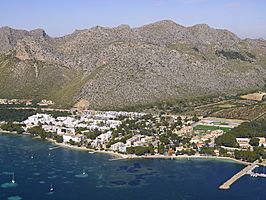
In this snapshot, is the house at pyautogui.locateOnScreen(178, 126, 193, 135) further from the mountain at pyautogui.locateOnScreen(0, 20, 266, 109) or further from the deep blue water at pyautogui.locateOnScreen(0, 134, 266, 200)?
the mountain at pyautogui.locateOnScreen(0, 20, 266, 109)

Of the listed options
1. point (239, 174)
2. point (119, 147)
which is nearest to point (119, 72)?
point (119, 147)

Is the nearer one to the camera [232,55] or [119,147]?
[119,147]

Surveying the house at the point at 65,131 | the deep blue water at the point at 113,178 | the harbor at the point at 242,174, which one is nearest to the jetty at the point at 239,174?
the harbor at the point at 242,174

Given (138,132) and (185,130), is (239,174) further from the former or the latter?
(138,132)

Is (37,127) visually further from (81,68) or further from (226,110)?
(81,68)

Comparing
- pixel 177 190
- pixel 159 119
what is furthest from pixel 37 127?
pixel 177 190

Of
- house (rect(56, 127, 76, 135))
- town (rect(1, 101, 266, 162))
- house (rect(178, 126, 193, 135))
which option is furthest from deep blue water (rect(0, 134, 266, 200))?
house (rect(178, 126, 193, 135))
